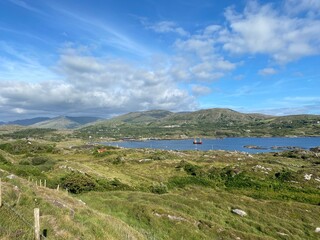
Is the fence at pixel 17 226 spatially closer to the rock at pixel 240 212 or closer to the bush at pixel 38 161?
the rock at pixel 240 212

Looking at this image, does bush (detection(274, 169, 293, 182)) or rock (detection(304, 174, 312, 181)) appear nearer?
rock (detection(304, 174, 312, 181))

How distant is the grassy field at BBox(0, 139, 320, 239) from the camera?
22203mm

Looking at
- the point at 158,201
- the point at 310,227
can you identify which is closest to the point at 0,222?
the point at 158,201

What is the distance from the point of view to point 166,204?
4372cm

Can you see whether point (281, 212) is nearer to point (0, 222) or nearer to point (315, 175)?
point (315, 175)

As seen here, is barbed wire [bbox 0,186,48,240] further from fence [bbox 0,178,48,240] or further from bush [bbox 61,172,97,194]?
bush [bbox 61,172,97,194]

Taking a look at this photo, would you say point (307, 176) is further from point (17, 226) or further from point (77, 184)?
point (17, 226)

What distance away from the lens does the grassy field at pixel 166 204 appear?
874 inches

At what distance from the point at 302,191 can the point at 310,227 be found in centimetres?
2320

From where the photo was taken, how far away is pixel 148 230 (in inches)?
1289

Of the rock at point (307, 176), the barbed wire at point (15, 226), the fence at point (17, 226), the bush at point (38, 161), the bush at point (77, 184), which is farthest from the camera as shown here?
the bush at point (38, 161)

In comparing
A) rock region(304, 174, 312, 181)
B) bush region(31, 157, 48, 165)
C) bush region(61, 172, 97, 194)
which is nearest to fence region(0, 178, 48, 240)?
bush region(61, 172, 97, 194)

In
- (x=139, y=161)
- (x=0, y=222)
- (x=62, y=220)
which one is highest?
(x=0, y=222)

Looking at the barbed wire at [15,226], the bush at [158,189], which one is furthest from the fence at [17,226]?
the bush at [158,189]
